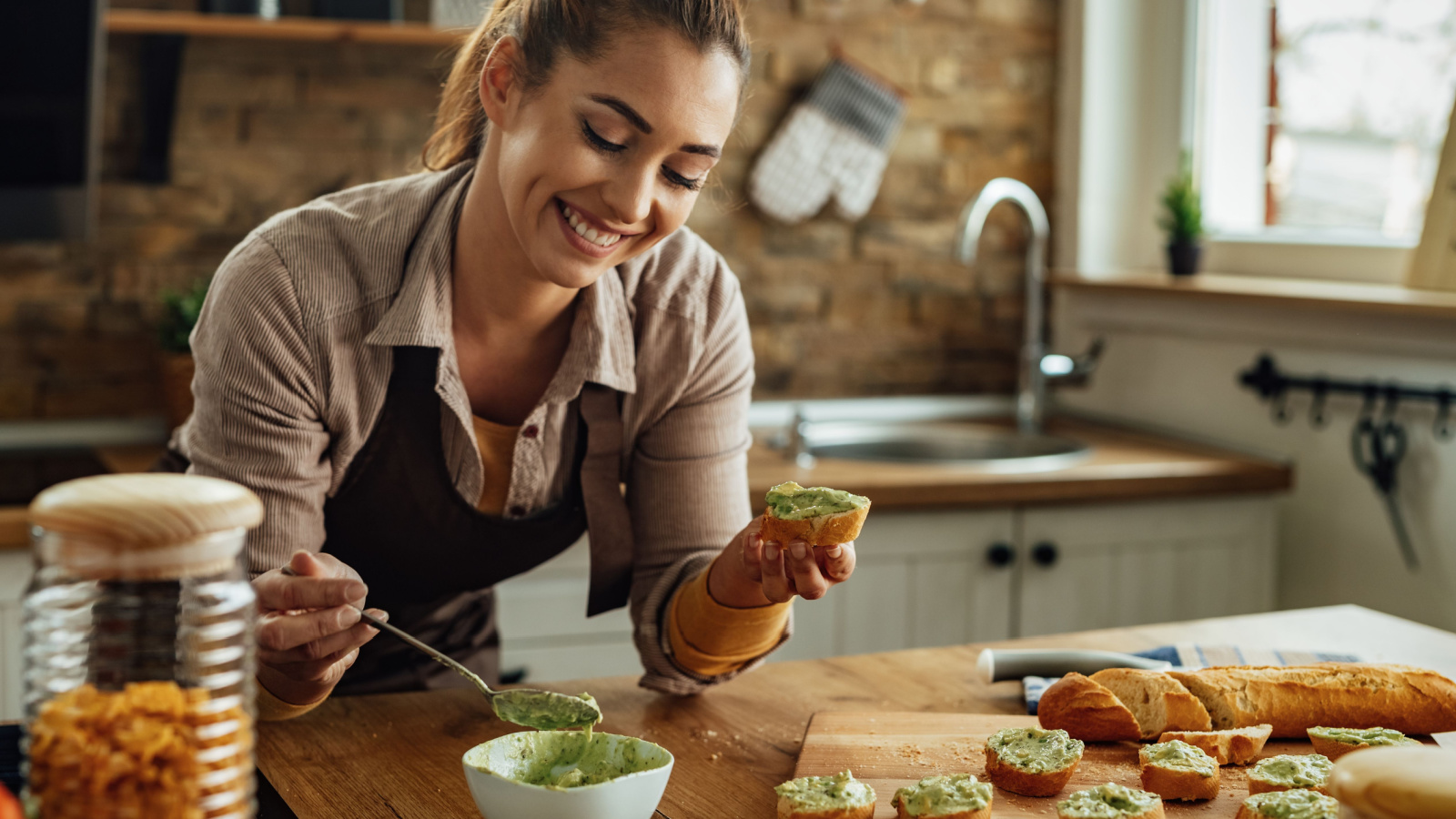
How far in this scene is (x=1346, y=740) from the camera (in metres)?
→ 1.16

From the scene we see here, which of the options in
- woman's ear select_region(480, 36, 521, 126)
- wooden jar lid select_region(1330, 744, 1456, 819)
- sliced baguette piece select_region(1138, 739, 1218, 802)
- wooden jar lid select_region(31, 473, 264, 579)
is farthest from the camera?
woman's ear select_region(480, 36, 521, 126)

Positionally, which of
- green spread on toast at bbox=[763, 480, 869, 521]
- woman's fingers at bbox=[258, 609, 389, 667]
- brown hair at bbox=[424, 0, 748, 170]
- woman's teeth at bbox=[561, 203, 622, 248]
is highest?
brown hair at bbox=[424, 0, 748, 170]

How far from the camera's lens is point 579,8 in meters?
1.31

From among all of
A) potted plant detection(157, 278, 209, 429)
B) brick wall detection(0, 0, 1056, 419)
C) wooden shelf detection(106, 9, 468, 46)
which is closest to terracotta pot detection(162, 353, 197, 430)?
potted plant detection(157, 278, 209, 429)

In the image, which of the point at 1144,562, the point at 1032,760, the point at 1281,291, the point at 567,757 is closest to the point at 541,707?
the point at 567,757

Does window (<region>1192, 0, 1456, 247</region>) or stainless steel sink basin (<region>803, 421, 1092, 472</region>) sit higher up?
window (<region>1192, 0, 1456, 247</region>)

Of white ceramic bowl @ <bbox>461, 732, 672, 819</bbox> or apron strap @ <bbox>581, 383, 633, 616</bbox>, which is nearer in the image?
white ceramic bowl @ <bbox>461, 732, 672, 819</bbox>

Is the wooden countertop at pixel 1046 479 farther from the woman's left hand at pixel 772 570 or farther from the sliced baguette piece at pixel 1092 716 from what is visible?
the sliced baguette piece at pixel 1092 716

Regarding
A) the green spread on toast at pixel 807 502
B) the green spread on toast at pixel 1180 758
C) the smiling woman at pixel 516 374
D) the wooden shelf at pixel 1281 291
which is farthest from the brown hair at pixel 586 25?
the wooden shelf at pixel 1281 291

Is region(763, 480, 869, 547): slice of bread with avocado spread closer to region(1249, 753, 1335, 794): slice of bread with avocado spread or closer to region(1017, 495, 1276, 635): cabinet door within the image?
region(1249, 753, 1335, 794): slice of bread with avocado spread

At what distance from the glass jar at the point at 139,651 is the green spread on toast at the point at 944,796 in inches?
18.1

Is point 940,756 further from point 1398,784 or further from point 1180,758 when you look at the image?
point 1398,784

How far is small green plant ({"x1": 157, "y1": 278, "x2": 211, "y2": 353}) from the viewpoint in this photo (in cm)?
241

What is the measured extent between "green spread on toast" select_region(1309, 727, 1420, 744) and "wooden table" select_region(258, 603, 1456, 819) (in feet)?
0.91
